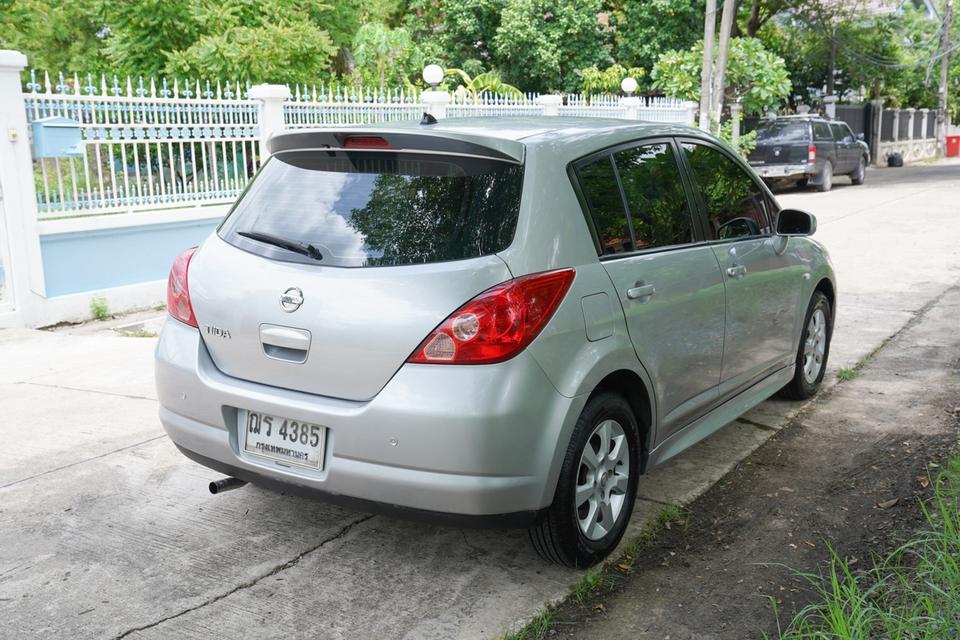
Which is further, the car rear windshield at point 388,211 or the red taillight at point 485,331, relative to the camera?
the car rear windshield at point 388,211

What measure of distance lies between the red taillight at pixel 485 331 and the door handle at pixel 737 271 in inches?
62.8

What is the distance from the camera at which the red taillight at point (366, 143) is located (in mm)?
3543

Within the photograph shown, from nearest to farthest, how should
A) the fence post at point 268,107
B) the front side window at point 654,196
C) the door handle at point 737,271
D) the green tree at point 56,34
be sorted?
the front side window at point 654,196
the door handle at point 737,271
the fence post at point 268,107
the green tree at point 56,34

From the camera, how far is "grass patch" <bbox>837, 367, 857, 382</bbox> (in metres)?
6.41

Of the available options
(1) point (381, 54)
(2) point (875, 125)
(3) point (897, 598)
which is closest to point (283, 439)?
(3) point (897, 598)

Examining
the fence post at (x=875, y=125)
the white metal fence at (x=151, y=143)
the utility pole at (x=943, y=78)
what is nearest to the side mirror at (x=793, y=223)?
the white metal fence at (x=151, y=143)

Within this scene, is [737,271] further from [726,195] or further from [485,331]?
[485,331]

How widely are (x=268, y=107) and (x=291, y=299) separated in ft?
26.1

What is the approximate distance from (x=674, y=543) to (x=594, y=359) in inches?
40.6

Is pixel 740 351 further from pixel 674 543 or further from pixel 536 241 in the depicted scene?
pixel 536 241

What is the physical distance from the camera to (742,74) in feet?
76.6

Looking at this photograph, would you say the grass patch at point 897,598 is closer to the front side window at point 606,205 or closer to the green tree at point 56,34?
the front side window at point 606,205

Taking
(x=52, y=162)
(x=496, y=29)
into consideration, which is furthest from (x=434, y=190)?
(x=496, y=29)

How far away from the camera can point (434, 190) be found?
3.42 m
